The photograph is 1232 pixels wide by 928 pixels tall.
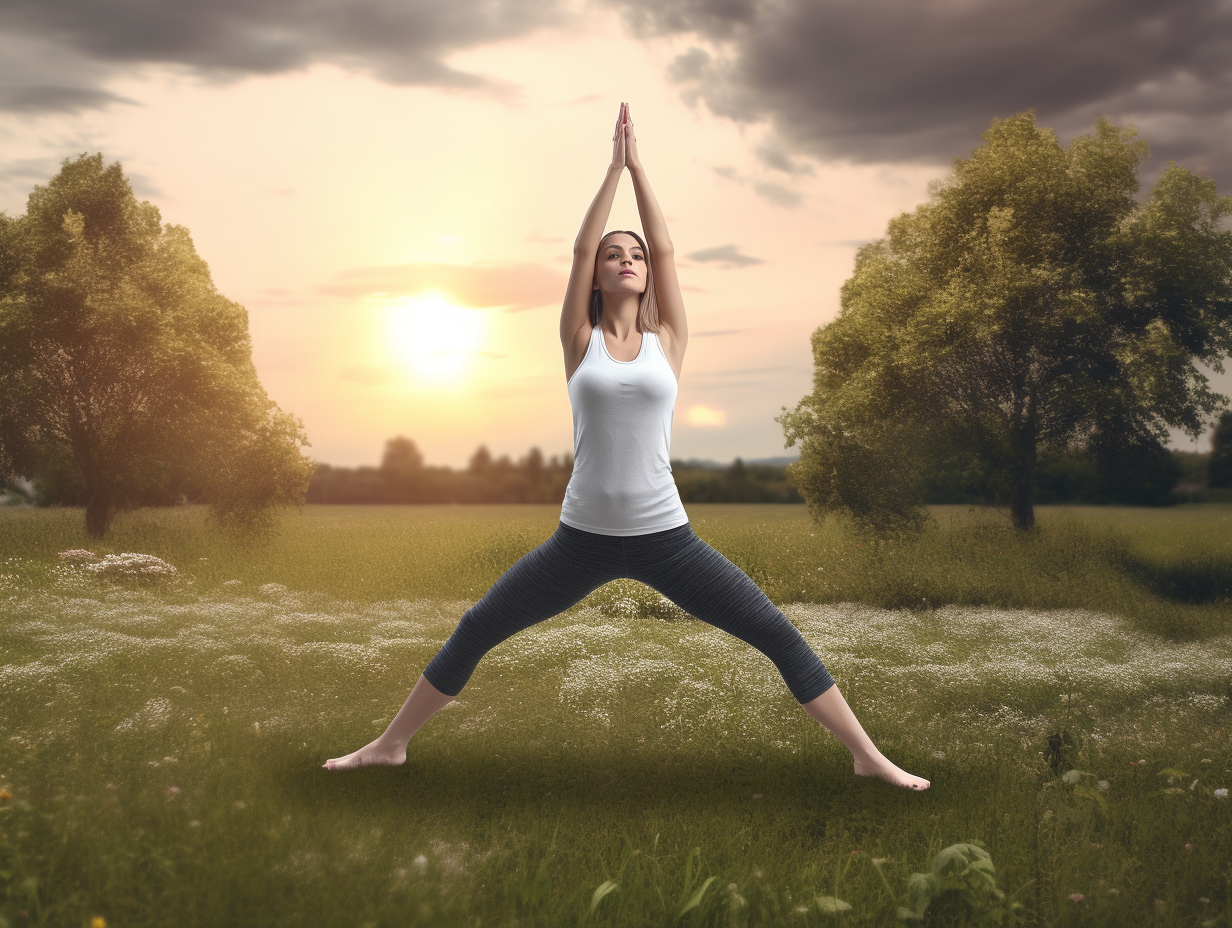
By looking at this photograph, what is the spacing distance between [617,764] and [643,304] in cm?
279

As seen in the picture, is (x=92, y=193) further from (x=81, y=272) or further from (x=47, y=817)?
(x=47, y=817)

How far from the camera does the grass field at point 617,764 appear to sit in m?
3.62

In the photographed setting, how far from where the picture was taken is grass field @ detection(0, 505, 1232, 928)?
3.62 meters

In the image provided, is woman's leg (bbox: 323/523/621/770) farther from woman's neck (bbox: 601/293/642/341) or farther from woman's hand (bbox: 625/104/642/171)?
woman's hand (bbox: 625/104/642/171)

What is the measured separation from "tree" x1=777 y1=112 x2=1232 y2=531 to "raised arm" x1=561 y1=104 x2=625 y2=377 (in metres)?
8.62

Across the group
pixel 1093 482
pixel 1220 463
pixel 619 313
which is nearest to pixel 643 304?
pixel 619 313

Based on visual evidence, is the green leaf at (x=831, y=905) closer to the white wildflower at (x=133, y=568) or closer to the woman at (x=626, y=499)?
the woman at (x=626, y=499)

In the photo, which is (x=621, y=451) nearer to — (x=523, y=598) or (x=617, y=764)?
(x=523, y=598)

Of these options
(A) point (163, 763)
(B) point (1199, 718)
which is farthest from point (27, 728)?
(B) point (1199, 718)

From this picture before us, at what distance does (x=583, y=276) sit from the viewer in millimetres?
4410

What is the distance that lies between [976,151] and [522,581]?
35.8ft

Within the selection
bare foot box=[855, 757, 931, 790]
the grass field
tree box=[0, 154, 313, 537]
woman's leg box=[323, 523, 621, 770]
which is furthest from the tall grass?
woman's leg box=[323, 523, 621, 770]

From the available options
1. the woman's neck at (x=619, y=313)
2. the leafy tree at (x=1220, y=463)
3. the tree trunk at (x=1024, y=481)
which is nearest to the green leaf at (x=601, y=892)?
the woman's neck at (x=619, y=313)

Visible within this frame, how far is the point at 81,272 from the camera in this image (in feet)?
41.3
